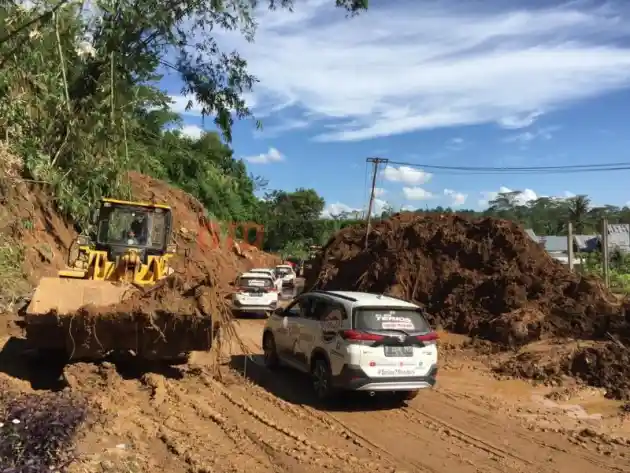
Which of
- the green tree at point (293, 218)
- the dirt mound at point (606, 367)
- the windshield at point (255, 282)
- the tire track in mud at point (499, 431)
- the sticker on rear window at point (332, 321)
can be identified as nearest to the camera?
the tire track in mud at point (499, 431)

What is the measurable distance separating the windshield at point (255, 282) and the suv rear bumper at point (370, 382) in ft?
44.4

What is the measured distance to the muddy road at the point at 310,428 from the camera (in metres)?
7.16

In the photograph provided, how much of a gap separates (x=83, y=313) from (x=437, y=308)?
12575 mm

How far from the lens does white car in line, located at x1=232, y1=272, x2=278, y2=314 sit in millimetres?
22531

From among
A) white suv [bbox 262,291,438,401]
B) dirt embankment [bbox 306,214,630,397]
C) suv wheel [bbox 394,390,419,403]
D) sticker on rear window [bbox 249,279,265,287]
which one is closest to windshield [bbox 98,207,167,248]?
white suv [bbox 262,291,438,401]

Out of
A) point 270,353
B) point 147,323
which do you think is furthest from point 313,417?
point 270,353

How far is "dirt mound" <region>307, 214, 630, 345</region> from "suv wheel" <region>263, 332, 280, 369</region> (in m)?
7.03

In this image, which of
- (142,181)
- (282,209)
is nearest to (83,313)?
(142,181)

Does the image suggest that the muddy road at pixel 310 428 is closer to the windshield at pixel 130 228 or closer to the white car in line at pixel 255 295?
the windshield at pixel 130 228

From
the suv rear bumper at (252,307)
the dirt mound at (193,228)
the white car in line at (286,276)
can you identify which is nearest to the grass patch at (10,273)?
the suv rear bumper at (252,307)

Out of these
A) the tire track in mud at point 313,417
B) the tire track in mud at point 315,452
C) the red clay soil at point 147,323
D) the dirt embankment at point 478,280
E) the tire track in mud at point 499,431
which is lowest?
the tire track in mud at point 315,452

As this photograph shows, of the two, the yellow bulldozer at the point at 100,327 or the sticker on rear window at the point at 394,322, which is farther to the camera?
the sticker on rear window at the point at 394,322

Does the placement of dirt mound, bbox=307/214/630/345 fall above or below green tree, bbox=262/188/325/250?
below

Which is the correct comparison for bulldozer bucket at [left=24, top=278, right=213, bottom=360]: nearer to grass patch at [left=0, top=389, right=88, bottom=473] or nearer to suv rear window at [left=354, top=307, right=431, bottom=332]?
suv rear window at [left=354, top=307, right=431, bottom=332]
